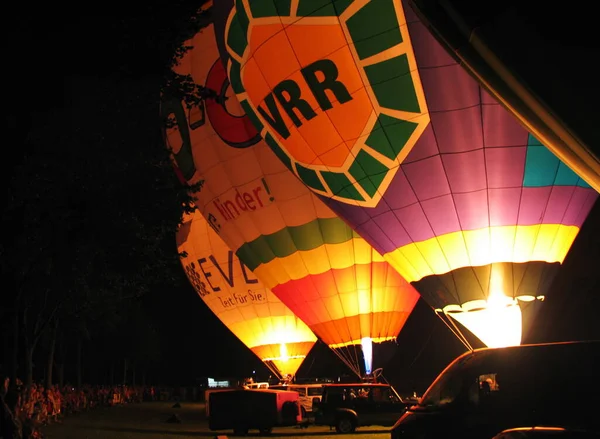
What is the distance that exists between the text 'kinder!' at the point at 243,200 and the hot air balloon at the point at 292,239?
3cm

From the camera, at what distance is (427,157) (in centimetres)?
1224

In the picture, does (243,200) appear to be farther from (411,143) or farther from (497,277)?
(497,277)

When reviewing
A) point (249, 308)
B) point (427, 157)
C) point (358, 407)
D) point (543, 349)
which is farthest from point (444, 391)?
point (249, 308)

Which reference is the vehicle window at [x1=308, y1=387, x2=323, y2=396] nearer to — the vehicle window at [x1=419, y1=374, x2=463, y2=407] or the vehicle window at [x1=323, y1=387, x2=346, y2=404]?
the vehicle window at [x1=323, y1=387, x2=346, y2=404]

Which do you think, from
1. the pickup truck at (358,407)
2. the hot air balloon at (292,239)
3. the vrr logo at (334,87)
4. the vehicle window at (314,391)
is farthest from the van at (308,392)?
the vrr logo at (334,87)

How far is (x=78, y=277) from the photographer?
1273 cm

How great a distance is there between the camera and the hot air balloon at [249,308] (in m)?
23.2

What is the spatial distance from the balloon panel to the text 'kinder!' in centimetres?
443

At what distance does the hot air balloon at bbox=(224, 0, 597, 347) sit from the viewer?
458 inches

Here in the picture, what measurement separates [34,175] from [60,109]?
1.21 metres

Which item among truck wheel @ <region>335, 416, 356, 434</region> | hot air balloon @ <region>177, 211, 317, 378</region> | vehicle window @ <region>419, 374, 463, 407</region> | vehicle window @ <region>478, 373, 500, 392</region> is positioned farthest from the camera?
hot air balloon @ <region>177, 211, 317, 378</region>

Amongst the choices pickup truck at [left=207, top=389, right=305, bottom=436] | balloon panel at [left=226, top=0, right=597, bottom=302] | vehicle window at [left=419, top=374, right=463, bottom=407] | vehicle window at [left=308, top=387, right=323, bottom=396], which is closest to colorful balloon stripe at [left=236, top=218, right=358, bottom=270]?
vehicle window at [left=308, top=387, right=323, bottom=396]

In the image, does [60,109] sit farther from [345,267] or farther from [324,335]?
[324,335]

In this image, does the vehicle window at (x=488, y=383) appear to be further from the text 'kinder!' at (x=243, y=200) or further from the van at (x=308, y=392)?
the van at (x=308, y=392)
